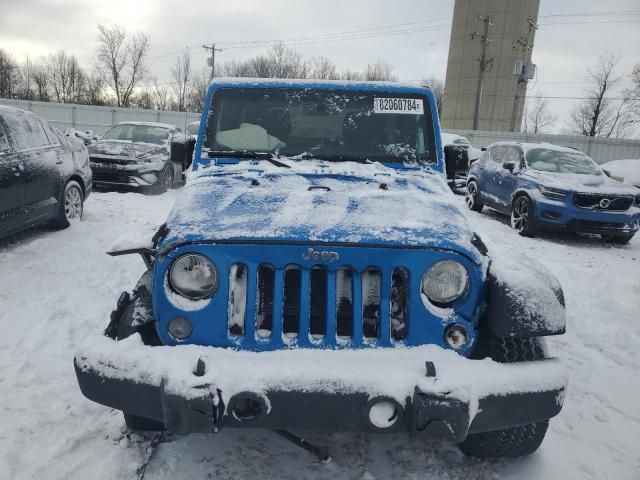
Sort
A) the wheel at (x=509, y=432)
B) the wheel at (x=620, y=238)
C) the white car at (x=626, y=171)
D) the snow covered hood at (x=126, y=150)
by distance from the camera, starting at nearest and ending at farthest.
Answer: the wheel at (x=509, y=432)
the wheel at (x=620, y=238)
the snow covered hood at (x=126, y=150)
the white car at (x=626, y=171)

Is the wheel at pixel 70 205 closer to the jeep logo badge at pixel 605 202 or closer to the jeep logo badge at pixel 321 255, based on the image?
the jeep logo badge at pixel 321 255

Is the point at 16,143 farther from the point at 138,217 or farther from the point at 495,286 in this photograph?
the point at 495,286

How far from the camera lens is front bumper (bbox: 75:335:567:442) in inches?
76.1

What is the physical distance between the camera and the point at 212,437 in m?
2.68

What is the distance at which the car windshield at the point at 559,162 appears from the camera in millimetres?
9008

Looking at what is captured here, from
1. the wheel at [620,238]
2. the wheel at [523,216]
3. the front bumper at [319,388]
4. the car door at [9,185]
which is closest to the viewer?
the front bumper at [319,388]

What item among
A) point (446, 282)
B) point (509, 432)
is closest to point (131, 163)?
point (446, 282)

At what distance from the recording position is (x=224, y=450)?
2570mm

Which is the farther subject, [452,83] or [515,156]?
[452,83]

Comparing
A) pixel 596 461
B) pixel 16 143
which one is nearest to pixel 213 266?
pixel 596 461

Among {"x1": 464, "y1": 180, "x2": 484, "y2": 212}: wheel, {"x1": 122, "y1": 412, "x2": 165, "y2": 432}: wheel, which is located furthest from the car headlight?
{"x1": 122, "y1": 412, "x2": 165, "y2": 432}: wheel

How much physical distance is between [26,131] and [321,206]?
5118 mm

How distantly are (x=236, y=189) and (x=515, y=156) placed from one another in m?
8.23

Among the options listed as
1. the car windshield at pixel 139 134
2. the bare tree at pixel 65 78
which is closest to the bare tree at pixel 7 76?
the bare tree at pixel 65 78
